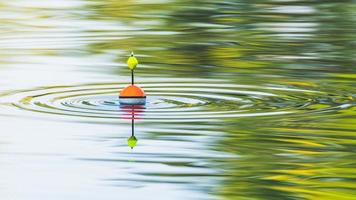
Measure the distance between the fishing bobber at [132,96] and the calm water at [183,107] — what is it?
4.8 inches

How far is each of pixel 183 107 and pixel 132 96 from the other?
1.13 feet

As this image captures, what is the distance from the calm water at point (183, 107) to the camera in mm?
7391

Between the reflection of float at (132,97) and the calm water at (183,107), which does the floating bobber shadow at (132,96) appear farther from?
the calm water at (183,107)

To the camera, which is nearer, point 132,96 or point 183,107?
point 183,107

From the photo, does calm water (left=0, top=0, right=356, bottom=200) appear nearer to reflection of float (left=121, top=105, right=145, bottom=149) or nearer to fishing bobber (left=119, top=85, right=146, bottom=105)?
reflection of float (left=121, top=105, right=145, bottom=149)

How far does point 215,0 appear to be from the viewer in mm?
18547

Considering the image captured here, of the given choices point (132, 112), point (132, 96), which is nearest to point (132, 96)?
point (132, 96)

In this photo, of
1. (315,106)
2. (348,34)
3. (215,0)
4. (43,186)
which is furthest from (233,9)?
(43,186)

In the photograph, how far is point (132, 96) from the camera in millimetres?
9938

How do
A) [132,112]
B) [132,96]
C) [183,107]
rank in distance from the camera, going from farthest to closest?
[132,96] → [183,107] → [132,112]

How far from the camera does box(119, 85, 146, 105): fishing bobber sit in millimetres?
9930

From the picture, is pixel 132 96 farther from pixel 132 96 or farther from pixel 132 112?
pixel 132 112

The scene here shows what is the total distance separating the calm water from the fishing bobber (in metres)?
0.12

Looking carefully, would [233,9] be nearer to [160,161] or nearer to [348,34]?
[348,34]
